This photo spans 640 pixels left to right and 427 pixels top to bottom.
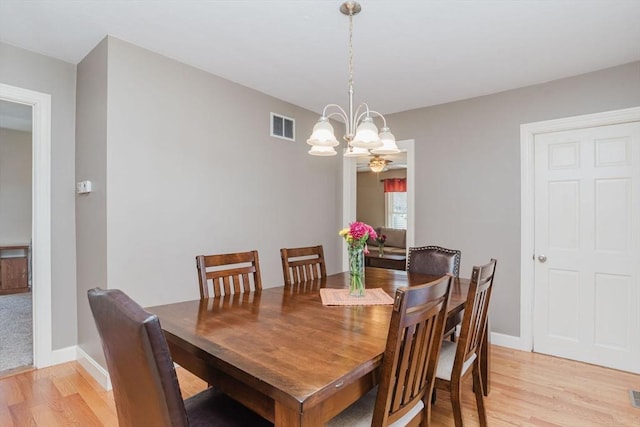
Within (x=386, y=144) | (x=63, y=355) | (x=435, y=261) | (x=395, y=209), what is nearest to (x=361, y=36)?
(x=386, y=144)

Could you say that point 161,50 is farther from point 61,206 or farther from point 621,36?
point 621,36

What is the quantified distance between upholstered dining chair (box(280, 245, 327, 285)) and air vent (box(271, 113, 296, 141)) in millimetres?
1554

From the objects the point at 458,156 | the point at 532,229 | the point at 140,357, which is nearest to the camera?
the point at 140,357

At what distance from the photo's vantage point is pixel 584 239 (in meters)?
2.97

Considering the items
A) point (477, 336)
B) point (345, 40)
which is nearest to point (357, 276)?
point (477, 336)

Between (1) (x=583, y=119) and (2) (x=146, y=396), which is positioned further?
(1) (x=583, y=119)

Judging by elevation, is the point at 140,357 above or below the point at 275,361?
above

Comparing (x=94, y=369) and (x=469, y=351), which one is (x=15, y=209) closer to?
(x=94, y=369)

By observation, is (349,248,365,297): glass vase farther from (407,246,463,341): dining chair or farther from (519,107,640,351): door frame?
(519,107,640,351): door frame

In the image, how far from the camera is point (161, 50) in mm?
2570

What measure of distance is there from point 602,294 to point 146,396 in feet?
11.5

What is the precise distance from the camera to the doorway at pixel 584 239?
109 inches

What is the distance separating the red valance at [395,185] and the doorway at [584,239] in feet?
15.9

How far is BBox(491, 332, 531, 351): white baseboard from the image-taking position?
3.21 m
